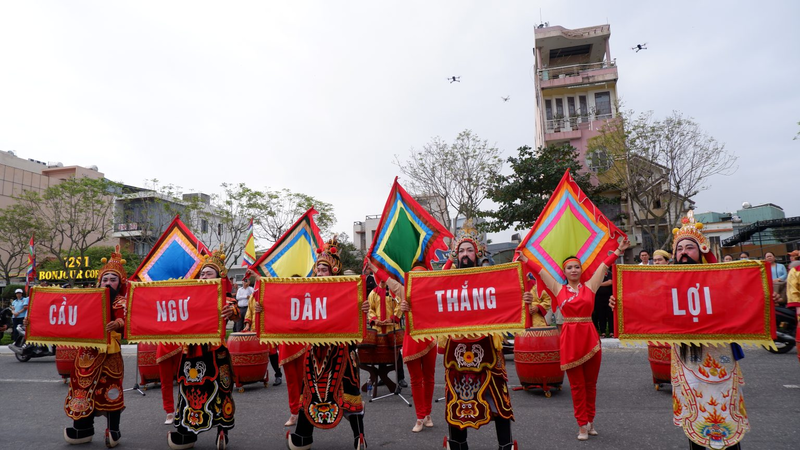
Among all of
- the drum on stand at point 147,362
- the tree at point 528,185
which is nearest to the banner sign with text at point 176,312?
the drum on stand at point 147,362

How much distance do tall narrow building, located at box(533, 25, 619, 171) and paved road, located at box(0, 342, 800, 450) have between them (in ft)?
65.5

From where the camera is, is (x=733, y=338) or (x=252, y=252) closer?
(x=733, y=338)

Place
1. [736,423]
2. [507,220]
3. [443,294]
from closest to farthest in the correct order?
[736,423] < [443,294] < [507,220]

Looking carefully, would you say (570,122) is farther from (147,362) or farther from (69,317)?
(69,317)

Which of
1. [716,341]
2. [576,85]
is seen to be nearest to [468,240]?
[716,341]

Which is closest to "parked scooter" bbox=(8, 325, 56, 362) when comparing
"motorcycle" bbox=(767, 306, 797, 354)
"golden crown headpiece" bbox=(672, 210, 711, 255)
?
"golden crown headpiece" bbox=(672, 210, 711, 255)

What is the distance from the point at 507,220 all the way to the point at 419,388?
16.3 metres

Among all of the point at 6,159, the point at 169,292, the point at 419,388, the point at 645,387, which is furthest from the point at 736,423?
the point at 6,159

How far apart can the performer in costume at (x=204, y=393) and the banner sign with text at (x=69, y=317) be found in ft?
3.60

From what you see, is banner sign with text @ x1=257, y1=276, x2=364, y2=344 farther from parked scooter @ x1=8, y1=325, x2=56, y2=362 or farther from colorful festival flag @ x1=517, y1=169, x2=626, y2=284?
parked scooter @ x1=8, y1=325, x2=56, y2=362

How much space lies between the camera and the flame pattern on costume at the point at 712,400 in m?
3.69

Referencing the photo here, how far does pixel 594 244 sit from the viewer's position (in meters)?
5.18

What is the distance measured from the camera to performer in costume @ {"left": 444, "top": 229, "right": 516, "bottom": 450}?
13.3ft

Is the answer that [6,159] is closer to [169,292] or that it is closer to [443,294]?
[169,292]
